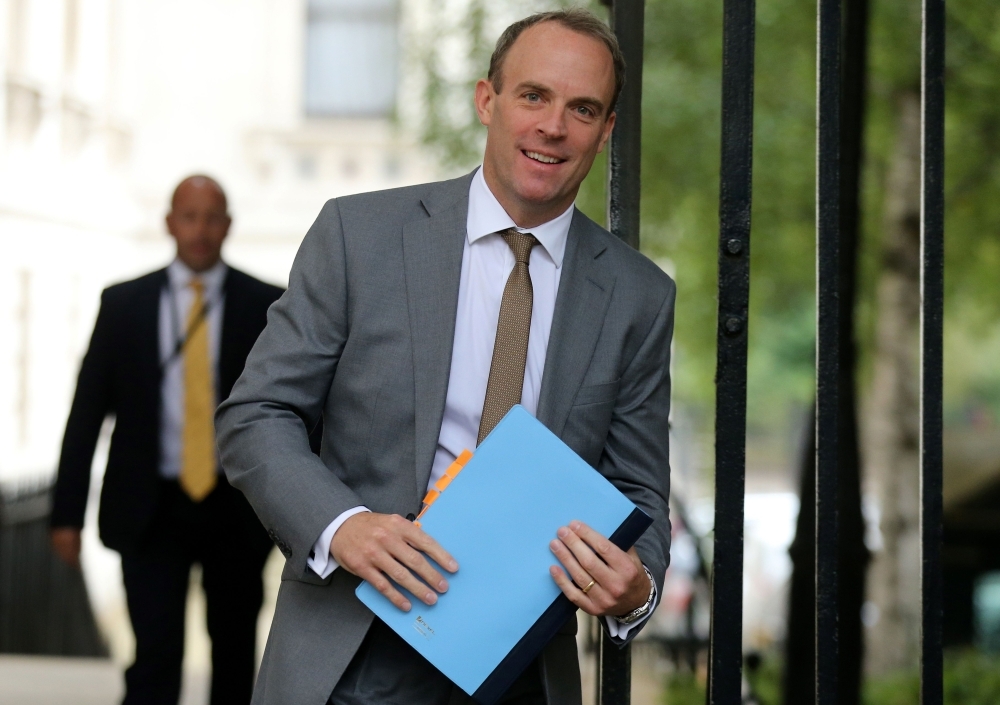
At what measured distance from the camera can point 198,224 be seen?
4.57m

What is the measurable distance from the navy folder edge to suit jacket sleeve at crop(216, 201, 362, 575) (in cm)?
33

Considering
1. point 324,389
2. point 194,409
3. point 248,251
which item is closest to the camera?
point 324,389

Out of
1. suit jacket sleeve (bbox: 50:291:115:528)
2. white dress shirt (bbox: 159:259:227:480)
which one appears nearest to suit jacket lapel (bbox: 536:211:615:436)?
white dress shirt (bbox: 159:259:227:480)

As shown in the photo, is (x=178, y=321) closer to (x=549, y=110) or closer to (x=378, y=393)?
(x=378, y=393)

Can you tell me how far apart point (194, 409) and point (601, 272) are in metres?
2.52

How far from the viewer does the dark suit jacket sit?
13.8 ft

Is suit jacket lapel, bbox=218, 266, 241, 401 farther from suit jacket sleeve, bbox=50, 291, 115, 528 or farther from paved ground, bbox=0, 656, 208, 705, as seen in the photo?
paved ground, bbox=0, 656, 208, 705

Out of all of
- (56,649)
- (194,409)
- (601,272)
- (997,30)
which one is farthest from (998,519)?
(601,272)

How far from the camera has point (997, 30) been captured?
834 centimetres

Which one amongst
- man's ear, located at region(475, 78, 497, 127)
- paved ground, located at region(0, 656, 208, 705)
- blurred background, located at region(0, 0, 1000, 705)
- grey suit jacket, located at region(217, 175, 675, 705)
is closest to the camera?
grey suit jacket, located at region(217, 175, 675, 705)

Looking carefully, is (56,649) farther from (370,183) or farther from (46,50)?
(370,183)

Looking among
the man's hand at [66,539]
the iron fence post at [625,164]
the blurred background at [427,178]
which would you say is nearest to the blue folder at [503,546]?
the iron fence post at [625,164]

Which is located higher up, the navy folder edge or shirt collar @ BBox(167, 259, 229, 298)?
shirt collar @ BBox(167, 259, 229, 298)

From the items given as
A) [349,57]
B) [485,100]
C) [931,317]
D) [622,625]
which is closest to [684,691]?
[931,317]
